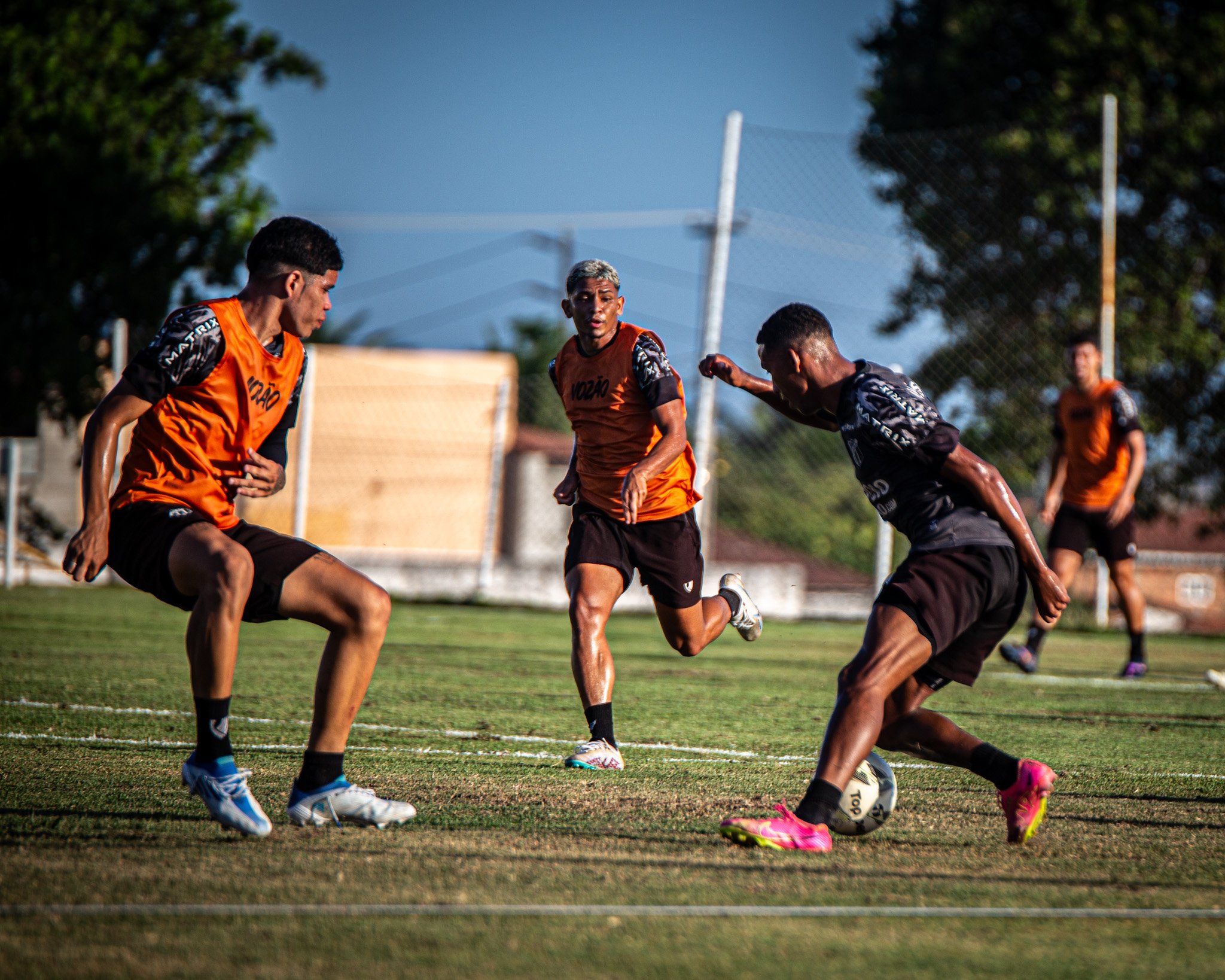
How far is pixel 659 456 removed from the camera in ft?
18.5

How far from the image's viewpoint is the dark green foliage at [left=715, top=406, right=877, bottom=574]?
55.4 feet

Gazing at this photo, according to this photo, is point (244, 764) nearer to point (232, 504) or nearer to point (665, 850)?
point (232, 504)

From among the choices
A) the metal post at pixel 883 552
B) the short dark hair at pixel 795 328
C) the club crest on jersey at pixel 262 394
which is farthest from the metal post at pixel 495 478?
the short dark hair at pixel 795 328

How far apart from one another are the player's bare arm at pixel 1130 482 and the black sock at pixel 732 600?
14.0ft

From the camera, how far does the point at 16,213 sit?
752 inches

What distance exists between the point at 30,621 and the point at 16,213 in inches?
389

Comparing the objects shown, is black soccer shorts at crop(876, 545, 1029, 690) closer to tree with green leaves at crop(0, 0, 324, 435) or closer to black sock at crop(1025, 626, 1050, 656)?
black sock at crop(1025, 626, 1050, 656)

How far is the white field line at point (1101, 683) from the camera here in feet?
29.6

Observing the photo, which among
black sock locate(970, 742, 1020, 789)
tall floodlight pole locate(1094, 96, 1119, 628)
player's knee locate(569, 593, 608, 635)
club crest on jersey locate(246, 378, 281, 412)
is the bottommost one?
black sock locate(970, 742, 1020, 789)

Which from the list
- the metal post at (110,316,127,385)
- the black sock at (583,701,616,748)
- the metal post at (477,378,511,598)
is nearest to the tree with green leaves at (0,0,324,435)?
the metal post at (110,316,127,385)

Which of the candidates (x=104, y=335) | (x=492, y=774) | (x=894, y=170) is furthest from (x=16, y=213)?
(x=492, y=774)

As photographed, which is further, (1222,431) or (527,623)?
(1222,431)

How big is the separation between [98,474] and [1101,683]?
7.45 metres

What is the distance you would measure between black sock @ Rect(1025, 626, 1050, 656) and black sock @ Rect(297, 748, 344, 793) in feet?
22.5
